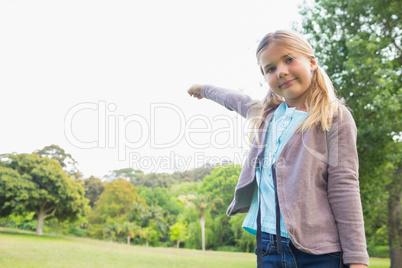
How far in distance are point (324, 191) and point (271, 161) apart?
18cm

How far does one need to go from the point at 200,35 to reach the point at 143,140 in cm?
1166

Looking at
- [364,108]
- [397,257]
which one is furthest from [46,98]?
[397,257]

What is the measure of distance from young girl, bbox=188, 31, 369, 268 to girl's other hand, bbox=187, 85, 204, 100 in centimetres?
47

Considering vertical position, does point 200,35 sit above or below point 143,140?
above

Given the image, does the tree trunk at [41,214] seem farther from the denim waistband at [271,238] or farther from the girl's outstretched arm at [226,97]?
the denim waistband at [271,238]

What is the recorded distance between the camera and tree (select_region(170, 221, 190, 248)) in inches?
877

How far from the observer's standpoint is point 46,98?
1634cm

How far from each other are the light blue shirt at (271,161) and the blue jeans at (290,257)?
38mm

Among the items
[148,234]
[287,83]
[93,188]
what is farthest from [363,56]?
[148,234]

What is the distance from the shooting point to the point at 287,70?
38.4 inches

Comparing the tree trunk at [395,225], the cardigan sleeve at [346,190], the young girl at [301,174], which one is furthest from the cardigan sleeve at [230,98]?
the tree trunk at [395,225]

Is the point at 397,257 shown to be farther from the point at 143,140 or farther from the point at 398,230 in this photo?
the point at 143,140

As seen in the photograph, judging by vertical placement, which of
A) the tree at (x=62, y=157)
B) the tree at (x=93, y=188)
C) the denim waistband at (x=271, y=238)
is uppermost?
the tree at (x=62, y=157)

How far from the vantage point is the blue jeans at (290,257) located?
846mm
